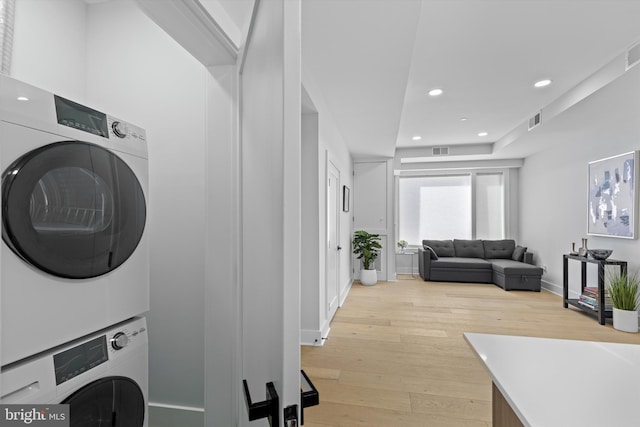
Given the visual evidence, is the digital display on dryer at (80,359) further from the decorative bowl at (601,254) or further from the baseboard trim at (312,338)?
the decorative bowl at (601,254)

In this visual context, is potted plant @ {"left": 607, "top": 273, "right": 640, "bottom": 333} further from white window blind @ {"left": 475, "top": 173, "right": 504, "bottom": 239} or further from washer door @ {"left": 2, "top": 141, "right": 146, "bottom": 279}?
washer door @ {"left": 2, "top": 141, "right": 146, "bottom": 279}

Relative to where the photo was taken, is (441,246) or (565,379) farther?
(441,246)

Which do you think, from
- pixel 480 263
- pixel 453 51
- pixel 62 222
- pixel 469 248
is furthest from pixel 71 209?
pixel 469 248

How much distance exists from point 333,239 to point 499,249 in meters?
4.39

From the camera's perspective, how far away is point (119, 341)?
1.24 meters

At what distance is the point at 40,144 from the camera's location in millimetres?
965

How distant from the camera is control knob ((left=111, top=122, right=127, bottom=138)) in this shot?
1.28 meters

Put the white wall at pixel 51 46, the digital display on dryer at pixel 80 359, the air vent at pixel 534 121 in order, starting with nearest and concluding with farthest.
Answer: the digital display on dryer at pixel 80 359
the white wall at pixel 51 46
the air vent at pixel 534 121

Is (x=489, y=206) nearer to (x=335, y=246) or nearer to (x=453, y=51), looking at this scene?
(x=335, y=246)

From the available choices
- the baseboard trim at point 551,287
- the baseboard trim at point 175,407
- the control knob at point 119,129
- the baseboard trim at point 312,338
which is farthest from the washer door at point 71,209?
the baseboard trim at point 551,287

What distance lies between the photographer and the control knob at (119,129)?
128cm

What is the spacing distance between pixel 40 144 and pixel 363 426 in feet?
6.85

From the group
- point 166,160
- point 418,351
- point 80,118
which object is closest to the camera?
point 80,118

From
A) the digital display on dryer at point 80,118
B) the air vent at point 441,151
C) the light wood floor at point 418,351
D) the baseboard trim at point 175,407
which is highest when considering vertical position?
the air vent at point 441,151
